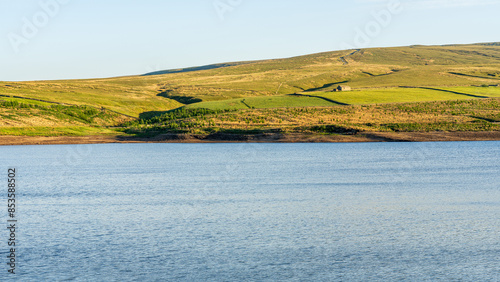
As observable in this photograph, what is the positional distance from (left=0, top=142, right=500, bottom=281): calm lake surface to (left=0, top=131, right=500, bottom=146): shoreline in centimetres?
4057

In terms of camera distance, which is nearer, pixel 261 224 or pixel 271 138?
pixel 261 224

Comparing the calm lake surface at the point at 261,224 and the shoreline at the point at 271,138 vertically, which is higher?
the calm lake surface at the point at 261,224

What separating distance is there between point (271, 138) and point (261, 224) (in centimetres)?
7111

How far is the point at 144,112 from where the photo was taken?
6068 inches

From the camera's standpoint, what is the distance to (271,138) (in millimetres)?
98438

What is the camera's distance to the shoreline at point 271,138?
3720 inches

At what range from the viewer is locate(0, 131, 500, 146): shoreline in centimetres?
9450

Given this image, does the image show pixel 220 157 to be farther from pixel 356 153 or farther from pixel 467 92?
pixel 467 92

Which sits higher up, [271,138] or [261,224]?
[261,224]

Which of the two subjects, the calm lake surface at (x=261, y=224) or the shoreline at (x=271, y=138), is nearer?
the calm lake surface at (x=261, y=224)

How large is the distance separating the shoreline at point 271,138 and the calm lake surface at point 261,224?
40567mm

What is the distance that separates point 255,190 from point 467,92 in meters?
120

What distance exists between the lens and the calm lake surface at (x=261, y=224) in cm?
2002

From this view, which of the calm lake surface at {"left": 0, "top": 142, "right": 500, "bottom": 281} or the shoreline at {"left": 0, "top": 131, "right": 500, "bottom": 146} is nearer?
Answer: the calm lake surface at {"left": 0, "top": 142, "right": 500, "bottom": 281}
